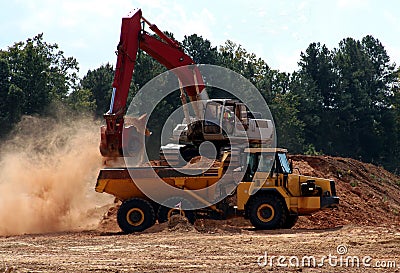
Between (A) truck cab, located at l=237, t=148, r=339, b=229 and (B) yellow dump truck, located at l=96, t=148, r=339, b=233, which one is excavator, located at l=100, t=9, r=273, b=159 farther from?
(A) truck cab, located at l=237, t=148, r=339, b=229

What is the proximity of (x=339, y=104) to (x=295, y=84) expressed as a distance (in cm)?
549

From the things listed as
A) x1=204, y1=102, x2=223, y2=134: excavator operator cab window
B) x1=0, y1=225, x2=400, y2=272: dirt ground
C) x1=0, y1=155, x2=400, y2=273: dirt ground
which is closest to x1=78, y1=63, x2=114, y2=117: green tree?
x1=0, y1=155, x2=400, y2=273: dirt ground

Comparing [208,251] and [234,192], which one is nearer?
[208,251]

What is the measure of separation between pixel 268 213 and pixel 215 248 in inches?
216

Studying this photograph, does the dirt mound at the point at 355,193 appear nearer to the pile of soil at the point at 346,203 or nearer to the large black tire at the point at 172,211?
the pile of soil at the point at 346,203

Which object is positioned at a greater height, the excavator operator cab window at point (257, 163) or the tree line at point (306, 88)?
the tree line at point (306, 88)

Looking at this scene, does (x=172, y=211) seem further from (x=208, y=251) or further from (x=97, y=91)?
(x=97, y=91)

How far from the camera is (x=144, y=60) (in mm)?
65625

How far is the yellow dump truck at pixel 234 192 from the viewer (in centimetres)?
2234

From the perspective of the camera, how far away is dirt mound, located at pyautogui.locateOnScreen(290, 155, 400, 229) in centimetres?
2614

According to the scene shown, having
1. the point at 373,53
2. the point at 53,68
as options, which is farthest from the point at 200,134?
the point at 373,53

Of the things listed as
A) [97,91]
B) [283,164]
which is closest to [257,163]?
[283,164]

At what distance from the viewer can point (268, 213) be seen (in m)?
22.3

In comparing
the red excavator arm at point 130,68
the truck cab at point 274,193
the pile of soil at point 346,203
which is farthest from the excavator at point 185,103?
the truck cab at point 274,193
